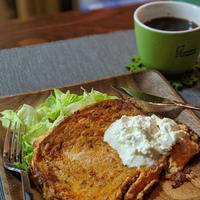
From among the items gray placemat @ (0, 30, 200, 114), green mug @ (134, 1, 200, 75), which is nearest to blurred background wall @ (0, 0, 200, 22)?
gray placemat @ (0, 30, 200, 114)

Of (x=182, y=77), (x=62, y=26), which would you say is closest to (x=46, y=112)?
(x=182, y=77)

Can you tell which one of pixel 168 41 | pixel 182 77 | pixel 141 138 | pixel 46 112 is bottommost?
pixel 182 77

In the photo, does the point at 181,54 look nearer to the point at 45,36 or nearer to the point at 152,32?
the point at 152,32

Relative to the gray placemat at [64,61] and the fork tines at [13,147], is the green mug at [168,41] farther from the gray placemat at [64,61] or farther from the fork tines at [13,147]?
the fork tines at [13,147]

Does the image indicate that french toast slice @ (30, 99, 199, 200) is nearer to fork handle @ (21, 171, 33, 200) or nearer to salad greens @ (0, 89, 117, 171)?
fork handle @ (21, 171, 33, 200)

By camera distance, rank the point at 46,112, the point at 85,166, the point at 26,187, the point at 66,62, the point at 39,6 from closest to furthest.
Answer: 1. the point at 26,187
2. the point at 85,166
3. the point at 46,112
4. the point at 66,62
5. the point at 39,6

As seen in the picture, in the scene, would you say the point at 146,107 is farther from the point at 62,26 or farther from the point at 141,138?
the point at 62,26
